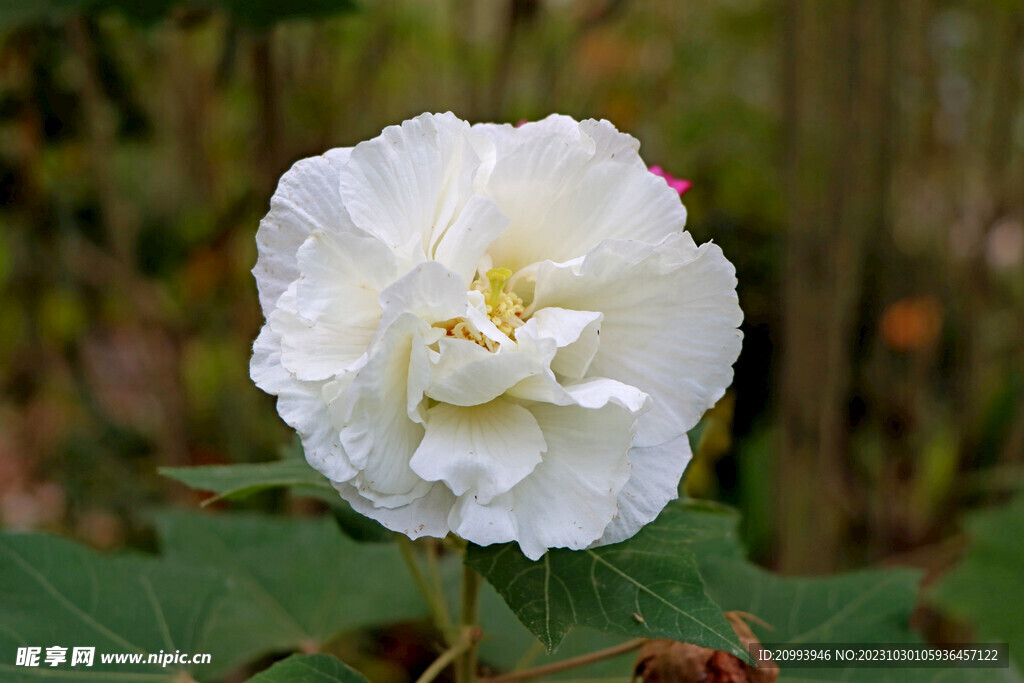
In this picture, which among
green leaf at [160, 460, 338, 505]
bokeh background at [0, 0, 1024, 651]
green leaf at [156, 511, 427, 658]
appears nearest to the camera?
green leaf at [160, 460, 338, 505]

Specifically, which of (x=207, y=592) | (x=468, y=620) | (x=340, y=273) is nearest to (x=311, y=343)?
(x=340, y=273)

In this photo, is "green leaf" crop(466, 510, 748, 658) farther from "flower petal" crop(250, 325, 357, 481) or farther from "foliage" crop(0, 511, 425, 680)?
"foliage" crop(0, 511, 425, 680)

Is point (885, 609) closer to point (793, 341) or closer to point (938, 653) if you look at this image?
point (938, 653)

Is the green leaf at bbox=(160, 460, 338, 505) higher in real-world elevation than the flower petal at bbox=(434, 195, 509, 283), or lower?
lower

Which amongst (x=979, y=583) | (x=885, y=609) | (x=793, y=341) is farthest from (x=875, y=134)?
(x=885, y=609)

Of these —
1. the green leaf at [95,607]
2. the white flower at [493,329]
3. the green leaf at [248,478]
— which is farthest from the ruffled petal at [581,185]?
the green leaf at [95,607]

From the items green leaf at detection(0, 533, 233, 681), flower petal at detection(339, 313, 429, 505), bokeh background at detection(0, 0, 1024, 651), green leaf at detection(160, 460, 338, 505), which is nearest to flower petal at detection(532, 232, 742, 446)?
flower petal at detection(339, 313, 429, 505)
